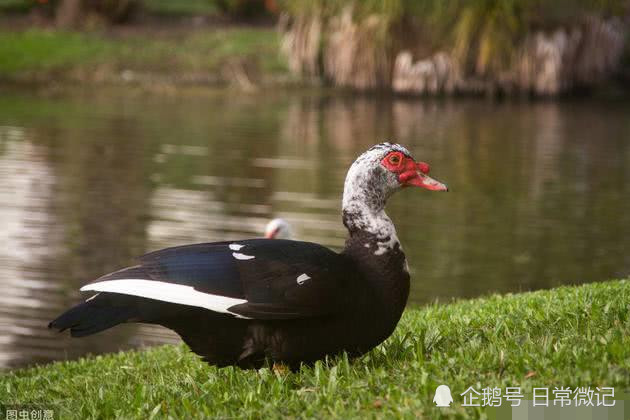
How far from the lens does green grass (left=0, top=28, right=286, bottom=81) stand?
3781 centimetres

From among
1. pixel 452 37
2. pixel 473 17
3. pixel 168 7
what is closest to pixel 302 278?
pixel 473 17

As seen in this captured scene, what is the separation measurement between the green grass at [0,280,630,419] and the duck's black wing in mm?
394

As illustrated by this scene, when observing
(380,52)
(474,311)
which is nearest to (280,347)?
(474,311)

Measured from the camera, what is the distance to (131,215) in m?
18.6

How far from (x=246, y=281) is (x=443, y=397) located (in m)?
1.23

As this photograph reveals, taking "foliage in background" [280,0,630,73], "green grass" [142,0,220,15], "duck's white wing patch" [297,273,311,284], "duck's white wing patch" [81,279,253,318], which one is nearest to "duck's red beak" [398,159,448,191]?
"duck's white wing patch" [297,273,311,284]

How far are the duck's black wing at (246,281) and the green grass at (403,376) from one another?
1.29 ft

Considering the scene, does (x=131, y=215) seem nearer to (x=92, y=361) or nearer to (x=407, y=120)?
(x=92, y=361)

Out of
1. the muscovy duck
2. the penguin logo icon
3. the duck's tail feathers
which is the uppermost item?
the duck's tail feathers

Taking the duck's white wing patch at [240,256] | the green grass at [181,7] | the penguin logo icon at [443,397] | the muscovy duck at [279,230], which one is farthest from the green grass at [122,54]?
the penguin logo icon at [443,397]

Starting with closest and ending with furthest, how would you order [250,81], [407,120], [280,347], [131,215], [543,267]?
[280,347] → [543,267] → [131,215] → [407,120] → [250,81]

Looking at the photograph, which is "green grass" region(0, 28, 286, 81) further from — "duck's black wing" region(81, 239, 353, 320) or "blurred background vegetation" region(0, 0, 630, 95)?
"duck's black wing" region(81, 239, 353, 320)

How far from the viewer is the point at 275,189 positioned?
830 inches

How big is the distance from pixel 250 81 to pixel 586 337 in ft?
105
